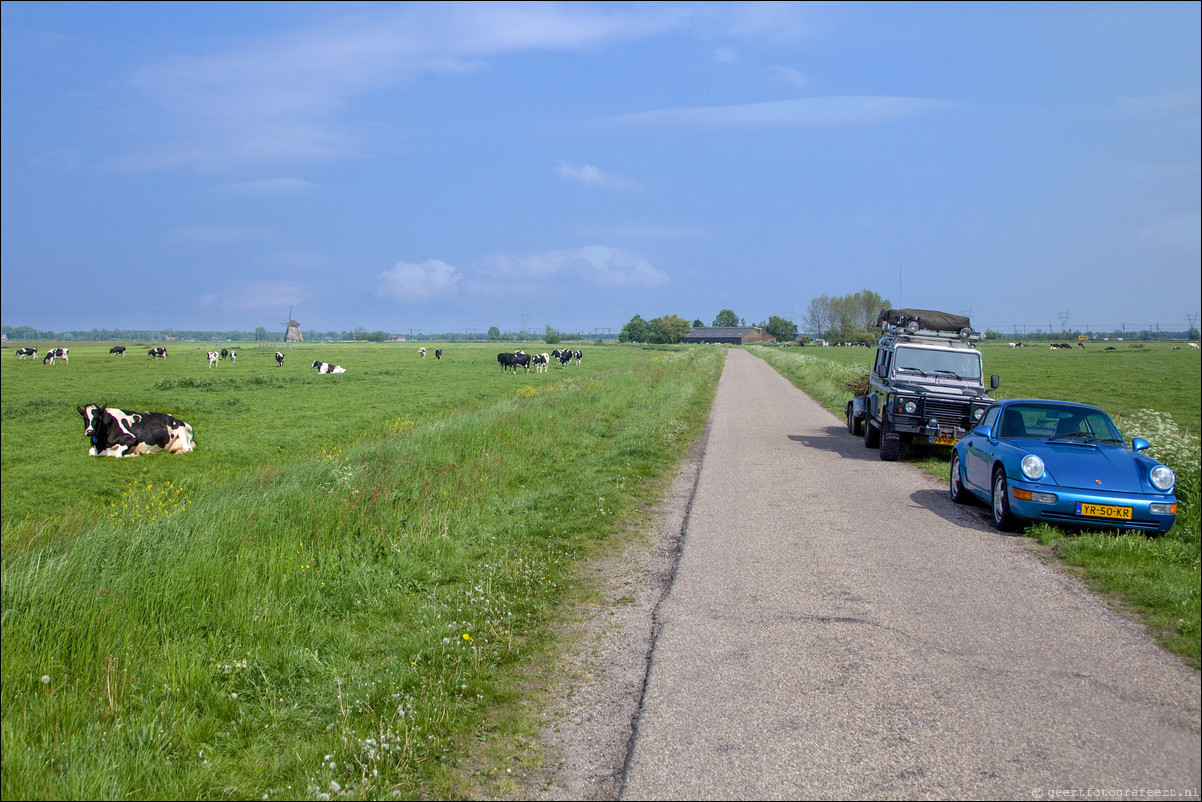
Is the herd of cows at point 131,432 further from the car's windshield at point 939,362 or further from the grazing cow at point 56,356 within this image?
the grazing cow at point 56,356

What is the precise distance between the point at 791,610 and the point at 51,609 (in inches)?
224

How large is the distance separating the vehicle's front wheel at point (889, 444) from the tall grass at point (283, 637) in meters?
7.14

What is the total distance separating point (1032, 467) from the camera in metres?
9.01

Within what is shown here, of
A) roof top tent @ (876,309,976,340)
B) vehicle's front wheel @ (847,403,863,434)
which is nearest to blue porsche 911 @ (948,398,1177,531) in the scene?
roof top tent @ (876,309,976,340)

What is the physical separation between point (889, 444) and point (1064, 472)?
631cm

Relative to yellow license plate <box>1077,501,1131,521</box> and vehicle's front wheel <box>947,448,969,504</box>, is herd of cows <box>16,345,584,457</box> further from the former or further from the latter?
yellow license plate <box>1077,501,1131,521</box>

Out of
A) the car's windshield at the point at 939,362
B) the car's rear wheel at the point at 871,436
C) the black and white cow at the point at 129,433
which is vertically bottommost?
the black and white cow at the point at 129,433

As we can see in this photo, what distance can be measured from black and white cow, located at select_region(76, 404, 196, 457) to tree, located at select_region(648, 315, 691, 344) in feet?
566

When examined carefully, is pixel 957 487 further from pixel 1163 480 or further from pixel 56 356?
pixel 56 356

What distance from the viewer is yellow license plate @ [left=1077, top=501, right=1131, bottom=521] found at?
334 inches

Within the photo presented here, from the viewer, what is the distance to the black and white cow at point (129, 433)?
18.6 meters

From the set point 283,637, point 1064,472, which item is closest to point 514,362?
point 1064,472

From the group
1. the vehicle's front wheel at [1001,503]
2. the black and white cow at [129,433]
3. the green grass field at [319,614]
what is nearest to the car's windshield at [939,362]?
the green grass field at [319,614]

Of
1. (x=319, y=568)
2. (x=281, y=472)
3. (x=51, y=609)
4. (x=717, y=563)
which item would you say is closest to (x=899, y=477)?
(x=717, y=563)
